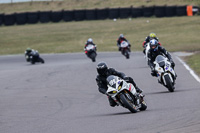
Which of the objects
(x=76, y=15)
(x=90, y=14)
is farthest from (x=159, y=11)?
(x=76, y=15)

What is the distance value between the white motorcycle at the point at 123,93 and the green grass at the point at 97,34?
83.0 ft

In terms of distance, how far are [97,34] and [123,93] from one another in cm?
3656

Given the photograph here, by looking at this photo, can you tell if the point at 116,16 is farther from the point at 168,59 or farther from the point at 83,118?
the point at 83,118

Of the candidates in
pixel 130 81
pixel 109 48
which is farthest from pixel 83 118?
pixel 109 48

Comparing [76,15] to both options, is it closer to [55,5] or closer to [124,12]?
[124,12]

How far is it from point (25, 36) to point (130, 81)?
38.2m

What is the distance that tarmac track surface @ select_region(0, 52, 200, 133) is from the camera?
825 centimetres

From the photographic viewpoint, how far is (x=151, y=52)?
46.9ft

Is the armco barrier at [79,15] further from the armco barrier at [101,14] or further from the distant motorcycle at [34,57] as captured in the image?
the distant motorcycle at [34,57]

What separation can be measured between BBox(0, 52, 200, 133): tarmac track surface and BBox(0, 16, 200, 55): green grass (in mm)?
18193

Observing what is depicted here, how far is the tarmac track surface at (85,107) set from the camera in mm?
8250

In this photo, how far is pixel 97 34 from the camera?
46094 millimetres

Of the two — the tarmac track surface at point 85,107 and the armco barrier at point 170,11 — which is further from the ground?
the tarmac track surface at point 85,107

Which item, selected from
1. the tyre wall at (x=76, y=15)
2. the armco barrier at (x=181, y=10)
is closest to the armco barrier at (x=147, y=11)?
the tyre wall at (x=76, y=15)
